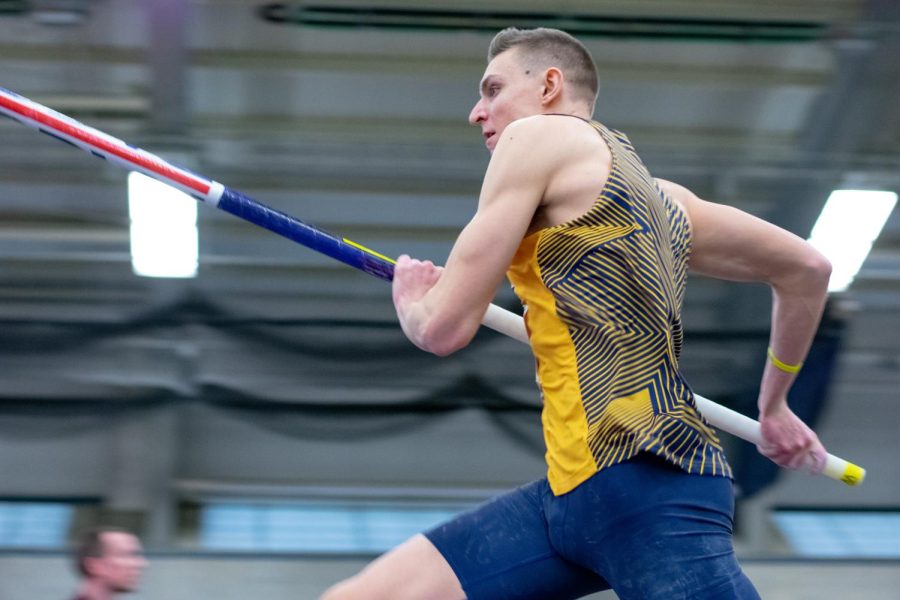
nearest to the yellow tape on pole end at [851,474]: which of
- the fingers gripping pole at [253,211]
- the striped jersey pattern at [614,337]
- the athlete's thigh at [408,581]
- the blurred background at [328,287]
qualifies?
the fingers gripping pole at [253,211]

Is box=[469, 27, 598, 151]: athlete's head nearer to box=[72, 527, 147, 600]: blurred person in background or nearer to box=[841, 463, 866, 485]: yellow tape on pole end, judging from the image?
box=[841, 463, 866, 485]: yellow tape on pole end

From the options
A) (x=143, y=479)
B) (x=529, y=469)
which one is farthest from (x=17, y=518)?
(x=529, y=469)

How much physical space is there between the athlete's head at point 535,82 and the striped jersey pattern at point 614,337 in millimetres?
137

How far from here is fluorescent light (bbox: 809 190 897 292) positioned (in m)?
4.28

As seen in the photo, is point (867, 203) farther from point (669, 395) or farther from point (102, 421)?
point (669, 395)

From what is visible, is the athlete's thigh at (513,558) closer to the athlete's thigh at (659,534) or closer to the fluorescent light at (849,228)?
the athlete's thigh at (659,534)

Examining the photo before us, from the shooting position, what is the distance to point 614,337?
1571 mm

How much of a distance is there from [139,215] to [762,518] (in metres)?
2.39

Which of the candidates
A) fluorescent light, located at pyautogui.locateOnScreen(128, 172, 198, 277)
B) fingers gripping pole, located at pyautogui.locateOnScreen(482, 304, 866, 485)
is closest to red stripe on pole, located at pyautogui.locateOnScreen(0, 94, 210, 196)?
fingers gripping pole, located at pyautogui.locateOnScreen(482, 304, 866, 485)

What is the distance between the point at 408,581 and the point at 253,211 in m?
0.69

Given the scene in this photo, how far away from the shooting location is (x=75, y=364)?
13.9 ft

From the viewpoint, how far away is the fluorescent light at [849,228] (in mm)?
4281

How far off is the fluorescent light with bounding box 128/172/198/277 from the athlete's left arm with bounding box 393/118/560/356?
2.69 m

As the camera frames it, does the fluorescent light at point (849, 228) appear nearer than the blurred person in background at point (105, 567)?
No
